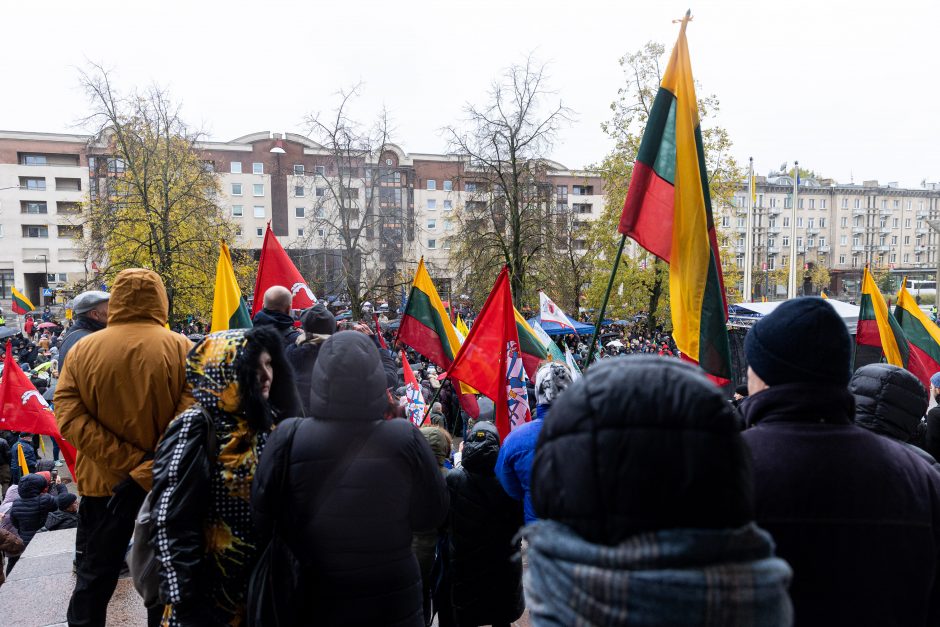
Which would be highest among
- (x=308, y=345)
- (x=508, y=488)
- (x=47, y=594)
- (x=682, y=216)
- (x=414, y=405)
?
(x=682, y=216)

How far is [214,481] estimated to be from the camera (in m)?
2.55

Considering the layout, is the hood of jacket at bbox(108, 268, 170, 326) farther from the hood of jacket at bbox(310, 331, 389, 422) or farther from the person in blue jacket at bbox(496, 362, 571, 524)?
the person in blue jacket at bbox(496, 362, 571, 524)

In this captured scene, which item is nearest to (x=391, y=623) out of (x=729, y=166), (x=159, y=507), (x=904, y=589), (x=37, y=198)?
(x=159, y=507)

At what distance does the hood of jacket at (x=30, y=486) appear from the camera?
20.6ft

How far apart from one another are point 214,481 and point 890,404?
288cm

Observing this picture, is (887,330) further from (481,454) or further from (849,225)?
(849,225)

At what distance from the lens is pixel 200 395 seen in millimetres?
2564

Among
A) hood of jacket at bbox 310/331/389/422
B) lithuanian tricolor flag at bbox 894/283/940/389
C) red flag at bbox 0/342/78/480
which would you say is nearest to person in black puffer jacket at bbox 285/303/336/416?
hood of jacket at bbox 310/331/389/422

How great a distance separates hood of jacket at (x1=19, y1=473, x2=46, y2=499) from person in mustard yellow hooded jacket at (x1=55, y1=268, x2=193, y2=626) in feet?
13.2

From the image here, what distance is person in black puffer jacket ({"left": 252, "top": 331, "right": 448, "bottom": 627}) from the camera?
7.72 feet

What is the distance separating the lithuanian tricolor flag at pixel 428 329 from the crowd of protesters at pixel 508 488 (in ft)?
9.06

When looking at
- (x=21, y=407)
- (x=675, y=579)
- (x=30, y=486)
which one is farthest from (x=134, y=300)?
(x=21, y=407)

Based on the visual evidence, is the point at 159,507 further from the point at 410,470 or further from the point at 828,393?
the point at 828,393

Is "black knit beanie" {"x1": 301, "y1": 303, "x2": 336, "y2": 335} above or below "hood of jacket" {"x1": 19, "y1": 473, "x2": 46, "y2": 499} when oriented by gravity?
above
